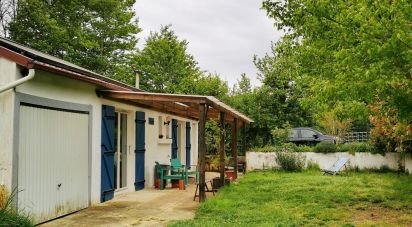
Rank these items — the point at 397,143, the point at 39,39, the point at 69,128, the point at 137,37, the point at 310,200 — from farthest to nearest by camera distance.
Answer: the point at 137,37
the point at 39,39
the point at 397,143
the point at 310,200
the point at 69,128

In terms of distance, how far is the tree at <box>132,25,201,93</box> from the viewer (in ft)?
96.2

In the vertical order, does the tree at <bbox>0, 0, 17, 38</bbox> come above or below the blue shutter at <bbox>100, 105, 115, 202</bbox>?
above

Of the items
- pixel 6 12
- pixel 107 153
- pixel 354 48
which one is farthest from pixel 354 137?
pixel 354 48

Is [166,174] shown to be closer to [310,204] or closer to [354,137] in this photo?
[310,204]

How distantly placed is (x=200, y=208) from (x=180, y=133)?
8.52 m

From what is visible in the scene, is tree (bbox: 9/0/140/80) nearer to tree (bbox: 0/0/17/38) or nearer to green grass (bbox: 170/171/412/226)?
tree (bbox: 0/0/17/38)

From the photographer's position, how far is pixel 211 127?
22656mm

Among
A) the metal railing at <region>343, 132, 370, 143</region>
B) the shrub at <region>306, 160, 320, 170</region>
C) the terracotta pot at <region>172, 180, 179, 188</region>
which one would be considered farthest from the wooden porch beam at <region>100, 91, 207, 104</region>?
the metal railing at <region>343, 132, 370, 143</region>

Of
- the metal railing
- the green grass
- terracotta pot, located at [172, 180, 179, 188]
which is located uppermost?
the metal railing

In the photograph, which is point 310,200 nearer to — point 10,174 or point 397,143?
point 10,174

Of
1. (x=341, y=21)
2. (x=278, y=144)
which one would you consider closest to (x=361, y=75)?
(x=341, y=21)

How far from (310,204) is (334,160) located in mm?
9742

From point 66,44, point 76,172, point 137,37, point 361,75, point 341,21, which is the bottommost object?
point 76,172

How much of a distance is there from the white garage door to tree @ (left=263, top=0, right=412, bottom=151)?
14.8 ft
